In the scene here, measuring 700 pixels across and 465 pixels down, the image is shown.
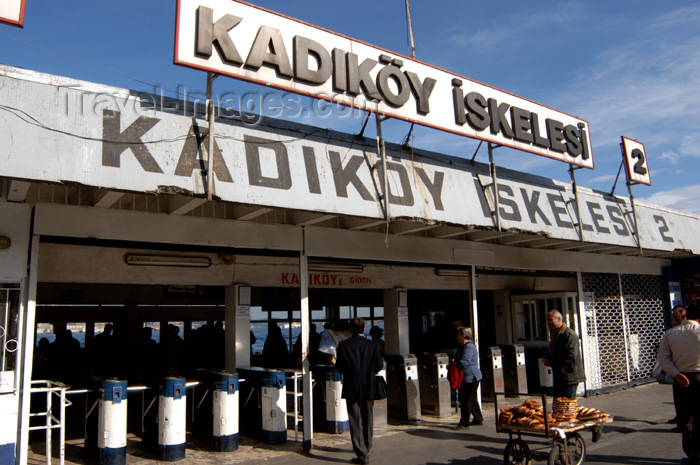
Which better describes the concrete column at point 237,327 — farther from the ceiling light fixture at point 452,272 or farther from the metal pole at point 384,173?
the ceiling light fixture at point 452,272

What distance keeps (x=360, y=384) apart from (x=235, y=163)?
3.12 metres

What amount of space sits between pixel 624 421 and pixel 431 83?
21.4 feet

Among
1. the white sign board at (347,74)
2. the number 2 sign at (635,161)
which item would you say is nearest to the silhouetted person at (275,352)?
the white sign board at (347,74)

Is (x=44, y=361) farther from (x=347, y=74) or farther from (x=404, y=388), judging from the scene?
(x=347, y=74)

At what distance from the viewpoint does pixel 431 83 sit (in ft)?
29.0

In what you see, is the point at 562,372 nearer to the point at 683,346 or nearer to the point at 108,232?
the point at 683,346

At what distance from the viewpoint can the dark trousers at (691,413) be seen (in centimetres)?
636

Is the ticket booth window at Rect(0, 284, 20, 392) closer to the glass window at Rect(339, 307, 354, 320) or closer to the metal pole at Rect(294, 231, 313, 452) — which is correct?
the metal pole at Rect(294, 231, 313, 452)

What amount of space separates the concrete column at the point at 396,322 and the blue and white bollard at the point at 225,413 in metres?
4.13

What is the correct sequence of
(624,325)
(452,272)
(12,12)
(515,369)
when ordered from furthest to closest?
(624,325), (452,272), (515,369), (12,12)

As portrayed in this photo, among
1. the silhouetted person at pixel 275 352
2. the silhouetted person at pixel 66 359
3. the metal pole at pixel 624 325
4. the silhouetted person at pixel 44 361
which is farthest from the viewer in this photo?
the metal pole at pixel 624 325

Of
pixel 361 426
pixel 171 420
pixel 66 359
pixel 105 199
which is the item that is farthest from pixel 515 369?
pixel 66 359

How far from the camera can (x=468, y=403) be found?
29.7 ft

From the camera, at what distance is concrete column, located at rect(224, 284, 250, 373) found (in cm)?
890
